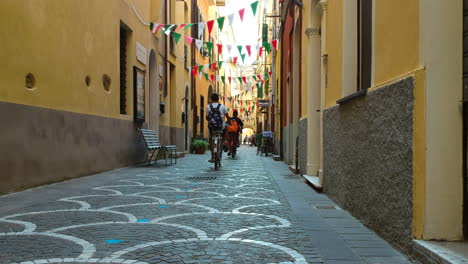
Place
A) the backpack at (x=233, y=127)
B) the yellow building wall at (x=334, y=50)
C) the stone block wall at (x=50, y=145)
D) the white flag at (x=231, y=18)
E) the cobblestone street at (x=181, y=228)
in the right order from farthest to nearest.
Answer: the backpack at (x=233, y=127) → the white flag at (x=231, y=18) → the stone block wall at (x=50, y=145) → the yellow building wall at (x=334, y=50) → the cobblestone street at (x=181, y=228)

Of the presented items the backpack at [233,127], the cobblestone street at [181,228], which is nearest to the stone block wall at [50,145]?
the cobblestone street at [181,228]

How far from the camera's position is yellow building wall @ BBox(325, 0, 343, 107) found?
17.0 feet

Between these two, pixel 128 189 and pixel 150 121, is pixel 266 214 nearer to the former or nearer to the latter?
pixel 128 189

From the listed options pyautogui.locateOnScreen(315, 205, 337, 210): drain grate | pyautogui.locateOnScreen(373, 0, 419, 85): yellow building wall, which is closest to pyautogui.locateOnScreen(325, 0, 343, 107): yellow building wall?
pyautogui.locateOnScreen(315, 205, 337, 210): drain grate

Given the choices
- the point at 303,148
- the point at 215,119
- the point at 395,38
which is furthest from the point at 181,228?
the point at 215,119

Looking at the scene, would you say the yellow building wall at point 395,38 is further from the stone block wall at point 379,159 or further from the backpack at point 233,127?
the backpack at point 233,127

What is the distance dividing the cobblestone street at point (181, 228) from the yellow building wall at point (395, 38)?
1.28m

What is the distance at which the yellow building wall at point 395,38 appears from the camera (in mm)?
2828

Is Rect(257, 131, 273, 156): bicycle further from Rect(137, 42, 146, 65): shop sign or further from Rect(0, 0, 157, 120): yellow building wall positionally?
Rect(0, 0, 157, 120): yellow building wall

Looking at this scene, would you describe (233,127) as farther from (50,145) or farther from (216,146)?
(50,145)

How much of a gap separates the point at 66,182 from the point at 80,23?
3018 millimetres

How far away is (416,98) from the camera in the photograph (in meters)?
2.74

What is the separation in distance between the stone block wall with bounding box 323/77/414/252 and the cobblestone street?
170 mm

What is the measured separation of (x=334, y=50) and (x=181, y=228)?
3102 mm
